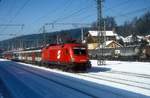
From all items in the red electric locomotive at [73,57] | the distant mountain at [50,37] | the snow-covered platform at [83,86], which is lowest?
the snow-covered platform at [83,86]

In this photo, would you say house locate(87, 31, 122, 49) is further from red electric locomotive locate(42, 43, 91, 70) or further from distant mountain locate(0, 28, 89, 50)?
red electric locomotive locate(42, 43, 91, 70)

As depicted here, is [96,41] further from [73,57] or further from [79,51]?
[73,57]

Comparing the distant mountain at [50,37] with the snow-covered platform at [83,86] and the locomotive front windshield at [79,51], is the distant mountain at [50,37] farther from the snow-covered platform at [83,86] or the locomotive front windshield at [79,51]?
the snow-covered platform at [83,86]

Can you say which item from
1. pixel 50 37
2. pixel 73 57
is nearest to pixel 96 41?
pixel 50 37

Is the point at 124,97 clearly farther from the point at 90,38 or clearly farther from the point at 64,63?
the point at 90,38

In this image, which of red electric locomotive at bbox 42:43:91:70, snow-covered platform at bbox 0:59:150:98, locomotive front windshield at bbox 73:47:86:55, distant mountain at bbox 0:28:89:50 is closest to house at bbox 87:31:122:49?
distant mountain at bbox 0:28:89:50

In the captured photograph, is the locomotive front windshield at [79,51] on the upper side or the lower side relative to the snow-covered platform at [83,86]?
upper

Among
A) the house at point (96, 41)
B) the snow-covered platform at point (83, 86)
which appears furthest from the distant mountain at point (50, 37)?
the snow-covered platform at point (83, 86)

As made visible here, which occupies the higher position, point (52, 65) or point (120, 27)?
point (120, 27)

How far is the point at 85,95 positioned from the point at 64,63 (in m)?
18.7

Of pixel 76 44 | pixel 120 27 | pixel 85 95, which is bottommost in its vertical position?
pixel 85 95

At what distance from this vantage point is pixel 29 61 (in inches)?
2598

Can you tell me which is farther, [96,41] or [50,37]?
[96,41]

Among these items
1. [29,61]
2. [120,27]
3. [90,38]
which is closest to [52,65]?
[29,61]
